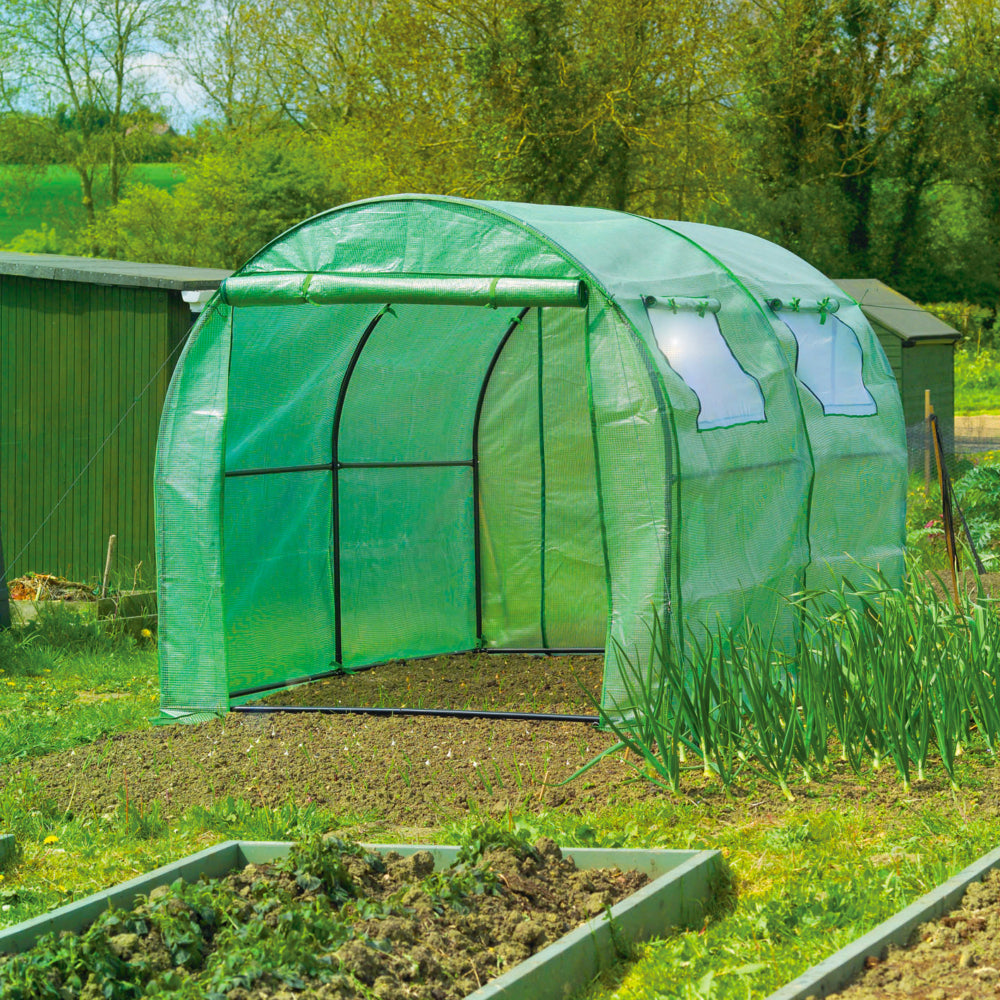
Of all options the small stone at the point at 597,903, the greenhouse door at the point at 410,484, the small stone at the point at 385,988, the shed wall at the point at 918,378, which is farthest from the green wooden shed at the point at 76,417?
the shed wall at the point at 918,378

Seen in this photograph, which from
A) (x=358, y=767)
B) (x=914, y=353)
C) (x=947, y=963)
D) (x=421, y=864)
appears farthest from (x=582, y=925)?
(x=914, y=353)

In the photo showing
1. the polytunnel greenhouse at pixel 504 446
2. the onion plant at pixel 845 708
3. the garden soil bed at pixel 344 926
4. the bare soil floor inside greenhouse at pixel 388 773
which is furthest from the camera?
the polytunnel greenhouse at pixel 504 446

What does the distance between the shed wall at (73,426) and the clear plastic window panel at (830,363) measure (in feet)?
15.6

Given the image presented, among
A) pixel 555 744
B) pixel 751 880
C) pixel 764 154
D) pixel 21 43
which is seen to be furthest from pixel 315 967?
pixel 21 43

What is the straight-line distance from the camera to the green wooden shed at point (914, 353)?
1499cm

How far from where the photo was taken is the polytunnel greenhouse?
5.54 meters

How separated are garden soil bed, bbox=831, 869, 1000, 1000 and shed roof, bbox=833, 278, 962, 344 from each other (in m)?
11.7

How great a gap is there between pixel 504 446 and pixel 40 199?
37.6 metres

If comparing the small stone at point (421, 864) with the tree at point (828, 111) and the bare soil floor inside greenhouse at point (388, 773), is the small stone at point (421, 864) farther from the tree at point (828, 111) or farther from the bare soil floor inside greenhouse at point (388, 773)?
the tree at point (828, 111)

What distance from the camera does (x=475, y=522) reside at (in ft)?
27.3

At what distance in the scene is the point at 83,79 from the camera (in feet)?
104

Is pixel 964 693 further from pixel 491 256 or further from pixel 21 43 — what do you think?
pixel 21 43

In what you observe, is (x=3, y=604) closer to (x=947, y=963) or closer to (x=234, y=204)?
(x=947, y=963)

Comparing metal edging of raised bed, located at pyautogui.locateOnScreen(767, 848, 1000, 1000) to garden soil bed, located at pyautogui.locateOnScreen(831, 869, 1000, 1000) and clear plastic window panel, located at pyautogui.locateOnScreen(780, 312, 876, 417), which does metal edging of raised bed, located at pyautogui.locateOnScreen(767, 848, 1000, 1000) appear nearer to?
garden soil bed, located at pyautogui.locateOnScreen(831, 869, 1000, 1000)
